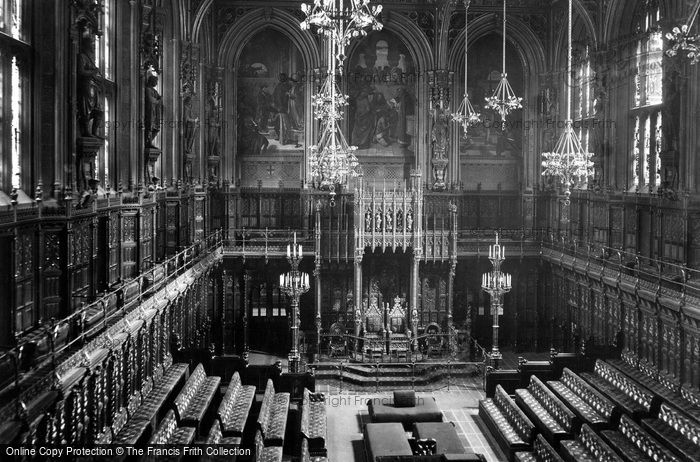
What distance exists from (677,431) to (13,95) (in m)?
14.4

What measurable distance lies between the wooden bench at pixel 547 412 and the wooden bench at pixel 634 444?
0.85 m

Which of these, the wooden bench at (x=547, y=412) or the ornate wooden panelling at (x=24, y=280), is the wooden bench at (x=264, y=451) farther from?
the wooden bench at (x=547, y=412)

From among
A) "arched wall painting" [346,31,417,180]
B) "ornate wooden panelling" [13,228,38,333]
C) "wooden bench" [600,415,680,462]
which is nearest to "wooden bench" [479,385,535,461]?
"wooden bench" [600,415,680,462]

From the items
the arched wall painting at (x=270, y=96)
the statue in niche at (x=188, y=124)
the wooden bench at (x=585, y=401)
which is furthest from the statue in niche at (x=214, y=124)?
the wooden bench at (x=585, y=401)

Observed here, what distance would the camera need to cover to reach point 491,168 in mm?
33750

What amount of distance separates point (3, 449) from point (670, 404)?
14.5m

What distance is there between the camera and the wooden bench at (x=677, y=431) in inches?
603

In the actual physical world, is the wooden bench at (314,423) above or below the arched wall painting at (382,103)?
below

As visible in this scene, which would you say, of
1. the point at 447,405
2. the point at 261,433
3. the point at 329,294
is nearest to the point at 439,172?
the point at 329,294

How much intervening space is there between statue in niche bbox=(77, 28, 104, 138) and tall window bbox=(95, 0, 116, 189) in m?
2.11

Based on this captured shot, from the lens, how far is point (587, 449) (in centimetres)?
1664

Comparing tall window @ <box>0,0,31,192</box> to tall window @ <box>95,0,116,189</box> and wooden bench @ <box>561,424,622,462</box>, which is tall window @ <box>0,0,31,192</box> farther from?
wooden bench @ <box>561,424,622,462</box>

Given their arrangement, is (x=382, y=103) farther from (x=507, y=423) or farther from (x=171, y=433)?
(x=171, y=433)

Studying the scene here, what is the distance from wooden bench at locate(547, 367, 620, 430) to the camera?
58.5 ft
